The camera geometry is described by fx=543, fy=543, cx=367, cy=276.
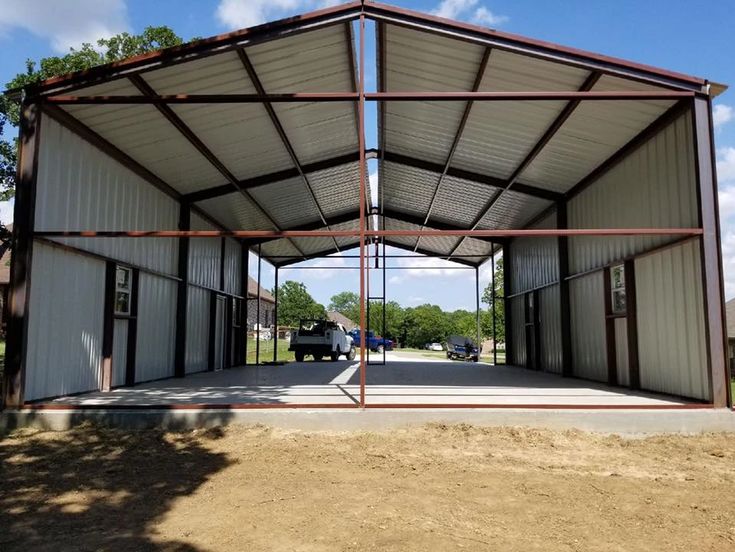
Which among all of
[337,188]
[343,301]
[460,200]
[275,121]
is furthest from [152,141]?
[343,301]

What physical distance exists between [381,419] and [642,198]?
6359mm

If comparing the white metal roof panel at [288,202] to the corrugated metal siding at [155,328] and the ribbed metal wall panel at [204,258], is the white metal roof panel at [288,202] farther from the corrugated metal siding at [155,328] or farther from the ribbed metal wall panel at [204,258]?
the corrugated metal siding at [155,328]

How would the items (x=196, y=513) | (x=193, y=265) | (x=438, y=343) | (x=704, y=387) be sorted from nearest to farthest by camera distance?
(x=196, y=513), (x=704, y=387), (x=193, y=265), (x=438, y=343)

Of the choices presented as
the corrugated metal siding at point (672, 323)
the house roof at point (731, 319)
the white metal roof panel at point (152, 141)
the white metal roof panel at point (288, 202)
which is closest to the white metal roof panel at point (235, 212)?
the white metal roof panel at point (288, 202)

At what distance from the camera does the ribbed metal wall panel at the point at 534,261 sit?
14.7 m

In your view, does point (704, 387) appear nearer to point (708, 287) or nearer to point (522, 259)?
point (708, 287)

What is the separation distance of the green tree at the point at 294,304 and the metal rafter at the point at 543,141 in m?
46.2

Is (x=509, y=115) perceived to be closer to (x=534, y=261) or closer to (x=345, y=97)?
(x=345, y=97)

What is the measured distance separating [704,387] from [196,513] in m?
7.22

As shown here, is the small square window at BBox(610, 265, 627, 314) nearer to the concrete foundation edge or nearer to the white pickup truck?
the concrete foundation edge

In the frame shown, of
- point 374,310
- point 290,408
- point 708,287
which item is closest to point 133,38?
point 290,408

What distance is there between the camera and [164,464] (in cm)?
584

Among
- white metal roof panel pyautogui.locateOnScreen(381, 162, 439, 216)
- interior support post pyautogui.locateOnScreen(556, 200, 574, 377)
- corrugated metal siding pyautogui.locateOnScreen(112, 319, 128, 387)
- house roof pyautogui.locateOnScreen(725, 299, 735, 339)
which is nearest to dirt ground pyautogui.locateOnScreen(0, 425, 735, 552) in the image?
corrugated metal siding pyautogui.locateOnScreen(112, 319, 128, 387)

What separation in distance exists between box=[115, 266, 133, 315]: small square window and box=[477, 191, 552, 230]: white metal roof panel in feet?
31.5
